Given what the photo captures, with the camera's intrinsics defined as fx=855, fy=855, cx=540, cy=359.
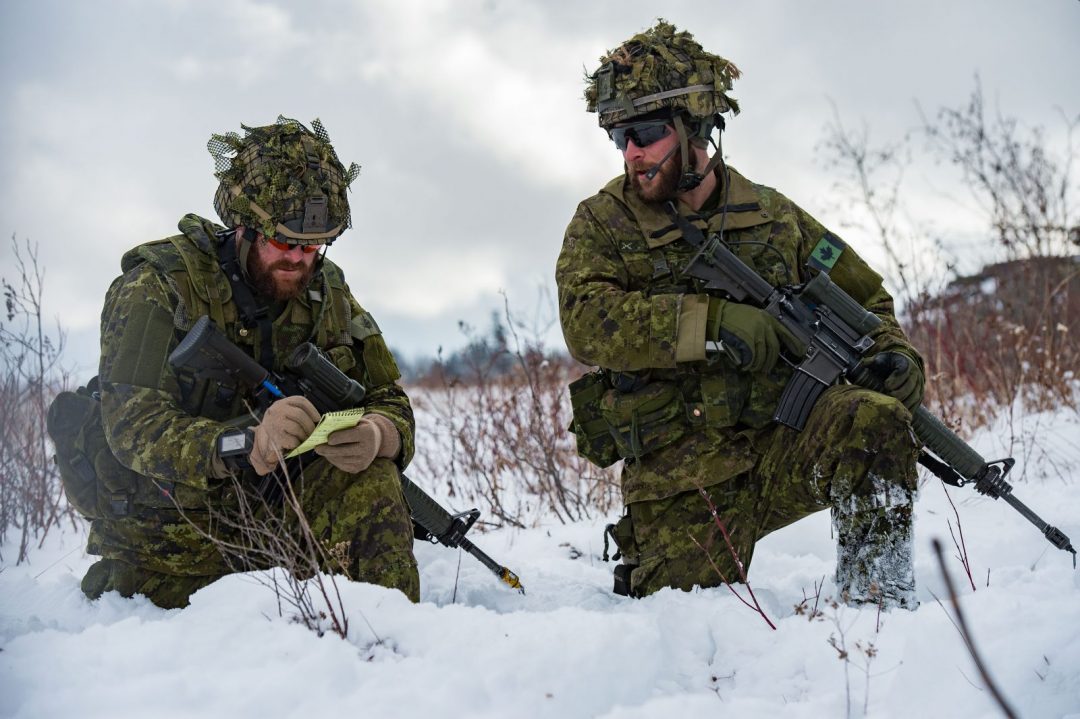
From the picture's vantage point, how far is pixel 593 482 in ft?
17.8

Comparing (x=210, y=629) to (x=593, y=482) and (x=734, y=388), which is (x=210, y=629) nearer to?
(x=734, y=388)

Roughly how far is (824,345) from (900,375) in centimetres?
27

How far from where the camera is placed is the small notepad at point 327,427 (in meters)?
2.57

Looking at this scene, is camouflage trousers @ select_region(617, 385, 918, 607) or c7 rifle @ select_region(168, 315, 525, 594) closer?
camouflage trousers @ select_region(617, 385, 918, 607)

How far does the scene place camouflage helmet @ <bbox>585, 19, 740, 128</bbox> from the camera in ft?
10.9

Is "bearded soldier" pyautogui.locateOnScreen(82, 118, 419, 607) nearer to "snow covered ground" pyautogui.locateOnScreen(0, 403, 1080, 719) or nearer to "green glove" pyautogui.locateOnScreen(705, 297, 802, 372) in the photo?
"snow covered ground" pyautogui.locateOnScreen(0, 403, 1080, 719)

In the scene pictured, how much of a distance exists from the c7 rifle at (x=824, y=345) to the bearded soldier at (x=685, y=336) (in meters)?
0.06

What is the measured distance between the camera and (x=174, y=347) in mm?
2947

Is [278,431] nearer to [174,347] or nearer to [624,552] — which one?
[174,347]

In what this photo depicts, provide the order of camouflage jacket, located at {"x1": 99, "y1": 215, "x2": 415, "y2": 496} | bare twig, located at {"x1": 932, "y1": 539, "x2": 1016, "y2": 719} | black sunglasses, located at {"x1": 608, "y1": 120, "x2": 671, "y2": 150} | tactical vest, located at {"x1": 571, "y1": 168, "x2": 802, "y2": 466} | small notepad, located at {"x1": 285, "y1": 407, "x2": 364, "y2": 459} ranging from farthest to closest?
black sunglasses, located at {"x1": 608, "y1": 120, "x2": 671, "y2": 150}, tactical vest, located at {"x1": 571, "y1": 168, "x2": 802, "y2": 466}, camouflage jacket, located at {"x1": 99, "y1": 215, "x2": 415, "y2": 496}, small notepad, located at {"x1": 285, "y1": 407, "x2": 364, "y2": 459}, bare twig, located at {"x1": 932, "y1": 539, "x2": 1016, "y2": 719}

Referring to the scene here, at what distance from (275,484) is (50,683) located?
3.70 ft

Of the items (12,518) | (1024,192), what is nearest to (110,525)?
(12,518)

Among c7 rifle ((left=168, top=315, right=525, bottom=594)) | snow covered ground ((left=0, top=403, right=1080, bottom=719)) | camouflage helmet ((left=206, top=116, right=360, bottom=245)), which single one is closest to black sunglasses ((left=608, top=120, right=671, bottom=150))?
camouflage helmet ((left=206, top=116, right=360, bottom=245))

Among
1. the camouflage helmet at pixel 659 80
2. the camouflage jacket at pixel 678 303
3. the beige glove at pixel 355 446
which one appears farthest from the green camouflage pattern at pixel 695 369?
the beige glove at pixel 355 446
